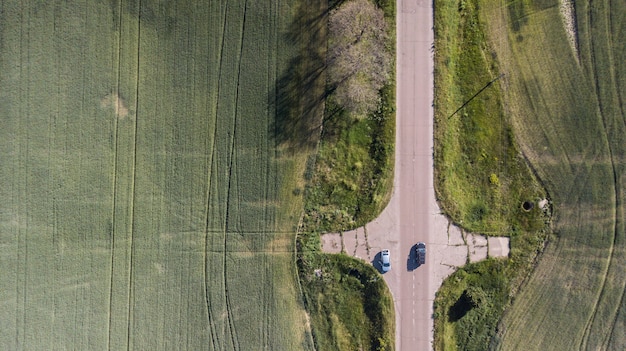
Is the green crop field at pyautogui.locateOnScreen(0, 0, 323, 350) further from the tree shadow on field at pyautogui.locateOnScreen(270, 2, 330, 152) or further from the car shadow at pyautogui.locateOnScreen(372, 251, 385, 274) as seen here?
the car shadow at pyautogui.locateOnScreen(372, 251, 385, 274)

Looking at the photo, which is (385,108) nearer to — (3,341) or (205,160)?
(205,160)

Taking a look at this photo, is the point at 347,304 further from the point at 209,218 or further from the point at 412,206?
the point at 209,218

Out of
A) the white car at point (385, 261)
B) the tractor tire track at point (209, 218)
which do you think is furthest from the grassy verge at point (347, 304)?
the tractor tire track at point (209, 218)

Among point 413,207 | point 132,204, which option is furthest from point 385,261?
point 132,204

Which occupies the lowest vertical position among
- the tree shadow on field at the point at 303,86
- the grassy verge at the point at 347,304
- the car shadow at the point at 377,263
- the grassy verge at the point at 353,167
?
the grassy verge at the point at 347,304

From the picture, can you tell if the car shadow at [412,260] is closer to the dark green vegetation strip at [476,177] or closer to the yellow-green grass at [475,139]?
the dark green vegetation strip at [476,177]

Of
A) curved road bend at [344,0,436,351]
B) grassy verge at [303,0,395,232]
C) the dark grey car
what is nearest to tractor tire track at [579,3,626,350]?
curved road bend at [344,0,436,351]
